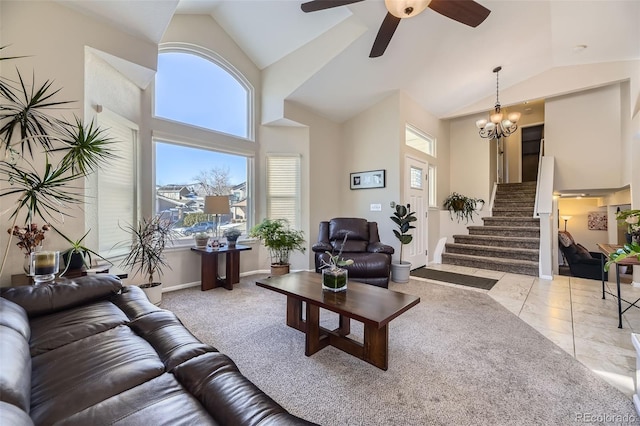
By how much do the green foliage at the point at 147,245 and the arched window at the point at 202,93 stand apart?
1572 mm

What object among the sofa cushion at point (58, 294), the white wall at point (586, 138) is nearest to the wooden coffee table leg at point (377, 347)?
the sofa cushion at point (58, 294)

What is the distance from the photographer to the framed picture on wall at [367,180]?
4.72 metres

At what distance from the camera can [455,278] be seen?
4.40 metres

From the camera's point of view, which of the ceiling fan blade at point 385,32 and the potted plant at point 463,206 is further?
the potted plant at point 463,206

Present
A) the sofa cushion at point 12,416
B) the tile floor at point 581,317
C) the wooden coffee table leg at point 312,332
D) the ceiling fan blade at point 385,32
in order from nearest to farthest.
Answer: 1. the sofa cushion at point 12,416
2. the tile floor at point 581,317
3. the wooden coffee table leg at point 312,332
4. the ceiling fan blade at point 385,32

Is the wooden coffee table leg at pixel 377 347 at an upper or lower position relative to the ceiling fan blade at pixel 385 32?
lower

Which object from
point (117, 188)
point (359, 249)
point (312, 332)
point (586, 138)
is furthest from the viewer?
point (586, 138)

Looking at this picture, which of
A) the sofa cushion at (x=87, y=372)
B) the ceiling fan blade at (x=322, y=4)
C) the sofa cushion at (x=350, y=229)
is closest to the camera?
the sofa cushion at (x=87, y=372)

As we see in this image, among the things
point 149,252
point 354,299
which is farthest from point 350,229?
point 149,252

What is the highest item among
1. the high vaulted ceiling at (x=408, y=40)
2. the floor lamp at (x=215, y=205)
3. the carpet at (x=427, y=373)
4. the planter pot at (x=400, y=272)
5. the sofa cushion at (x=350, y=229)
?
the high vaulted ceiling at (x=408, y=40)

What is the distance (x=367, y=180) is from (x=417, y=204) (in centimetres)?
107

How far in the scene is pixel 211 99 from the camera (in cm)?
422

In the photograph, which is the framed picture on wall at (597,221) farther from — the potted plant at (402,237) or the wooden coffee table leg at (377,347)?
the wooden coffee table leg at (377,347)

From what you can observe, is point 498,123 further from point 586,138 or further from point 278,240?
point 278,240
